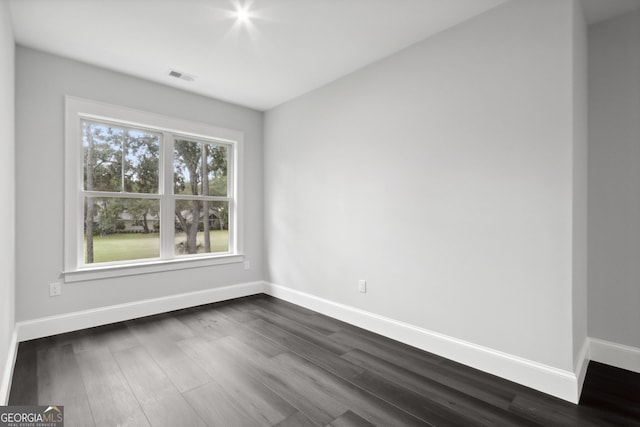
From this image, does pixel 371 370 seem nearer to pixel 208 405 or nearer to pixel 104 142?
pixel 208 405

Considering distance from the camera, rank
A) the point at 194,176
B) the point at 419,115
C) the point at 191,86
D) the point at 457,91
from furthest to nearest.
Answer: the point at 194,176
the point at 191,86
the point at 419,115
the point at 457,91

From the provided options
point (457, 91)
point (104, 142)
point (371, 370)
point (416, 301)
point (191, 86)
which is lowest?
point (371, 370)

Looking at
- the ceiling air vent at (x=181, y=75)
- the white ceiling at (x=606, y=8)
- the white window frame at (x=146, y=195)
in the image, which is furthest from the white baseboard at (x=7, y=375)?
the white ceiling at (x=606, y=8)

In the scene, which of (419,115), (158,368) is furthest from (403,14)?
(158,368)

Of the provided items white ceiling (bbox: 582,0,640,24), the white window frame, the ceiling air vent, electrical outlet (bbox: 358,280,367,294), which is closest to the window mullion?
the white window frame

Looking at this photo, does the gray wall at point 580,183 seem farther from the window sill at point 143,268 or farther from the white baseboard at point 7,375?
the window sill at point 143,268

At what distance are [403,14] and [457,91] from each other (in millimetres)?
708

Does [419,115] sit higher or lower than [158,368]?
higher

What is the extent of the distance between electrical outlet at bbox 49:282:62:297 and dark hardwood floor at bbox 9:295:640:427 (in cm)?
39

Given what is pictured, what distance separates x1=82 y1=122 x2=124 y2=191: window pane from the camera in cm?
321

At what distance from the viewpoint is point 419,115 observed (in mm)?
2699

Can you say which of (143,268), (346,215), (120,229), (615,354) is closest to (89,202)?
(120,229)

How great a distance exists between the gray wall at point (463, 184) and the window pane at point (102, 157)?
2190 mm

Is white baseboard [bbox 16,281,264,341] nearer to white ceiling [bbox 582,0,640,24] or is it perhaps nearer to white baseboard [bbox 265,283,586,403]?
white baseboard [bbox 265,283,586,403]
